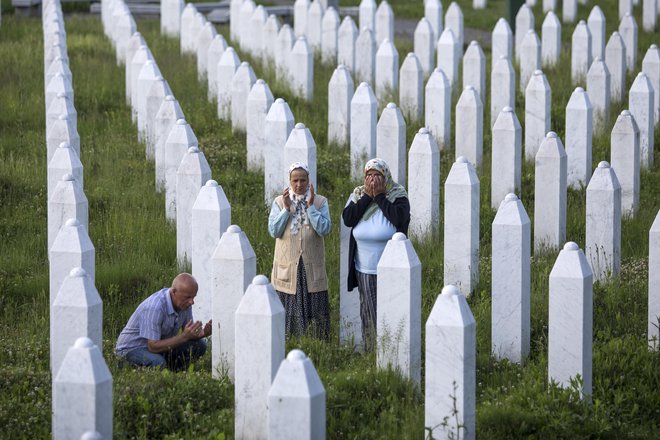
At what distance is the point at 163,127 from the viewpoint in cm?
1123

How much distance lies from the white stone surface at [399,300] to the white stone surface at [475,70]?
A: 7.74m

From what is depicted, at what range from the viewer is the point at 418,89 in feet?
44.4

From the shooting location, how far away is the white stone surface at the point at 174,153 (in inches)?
402

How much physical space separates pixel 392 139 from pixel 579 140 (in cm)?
166

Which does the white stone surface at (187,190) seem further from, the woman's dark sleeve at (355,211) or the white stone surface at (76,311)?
the white stone surface at (76,311)

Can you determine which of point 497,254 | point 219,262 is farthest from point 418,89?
point 219,262

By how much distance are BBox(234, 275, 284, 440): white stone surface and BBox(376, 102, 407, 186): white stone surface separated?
4785 mm

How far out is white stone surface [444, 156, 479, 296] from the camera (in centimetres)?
880

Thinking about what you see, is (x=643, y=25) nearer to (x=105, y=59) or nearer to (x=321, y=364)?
(x=105, y=59)

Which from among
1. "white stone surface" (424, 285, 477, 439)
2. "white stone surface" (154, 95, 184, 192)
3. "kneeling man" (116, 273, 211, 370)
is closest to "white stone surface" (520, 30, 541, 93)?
"white stone surface" (154, 95, 184, 192)

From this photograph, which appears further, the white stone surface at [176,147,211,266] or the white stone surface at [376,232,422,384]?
the white stone surface at [176,147,211,266]

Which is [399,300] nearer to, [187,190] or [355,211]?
[355,211]

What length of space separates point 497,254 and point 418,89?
5989 mm

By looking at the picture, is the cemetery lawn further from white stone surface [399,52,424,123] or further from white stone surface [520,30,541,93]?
white stone surface [399,52,424,123]
